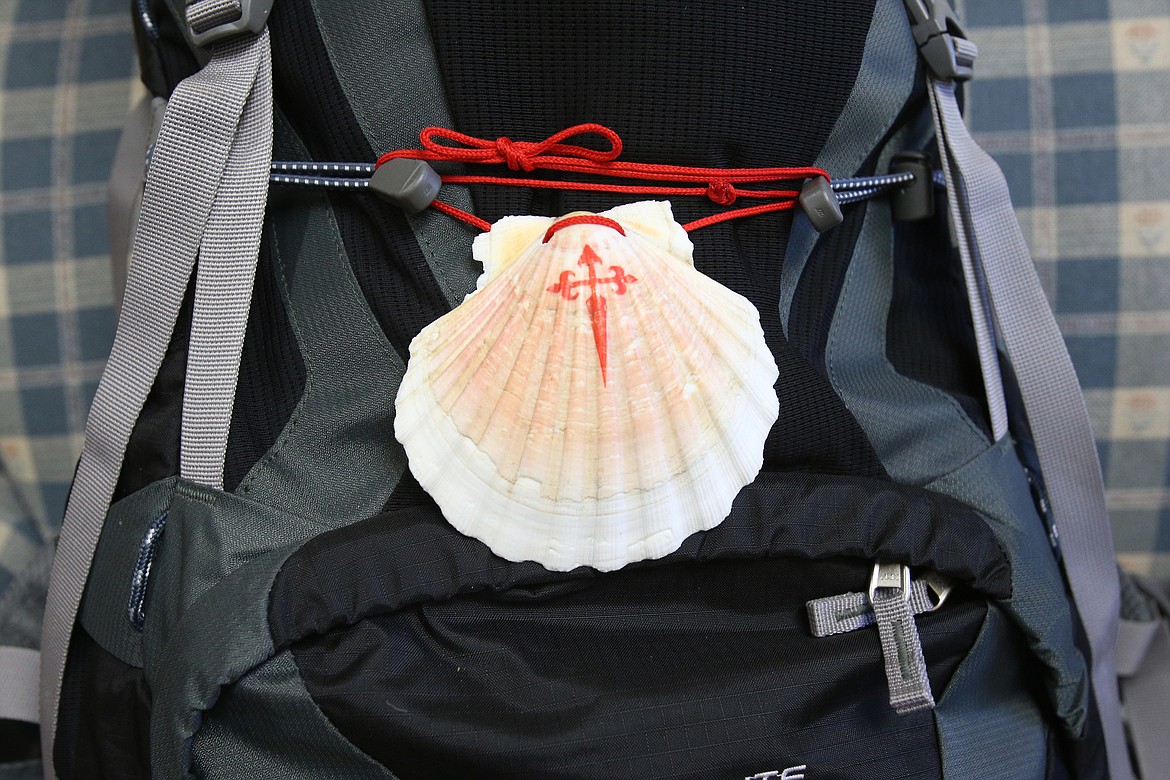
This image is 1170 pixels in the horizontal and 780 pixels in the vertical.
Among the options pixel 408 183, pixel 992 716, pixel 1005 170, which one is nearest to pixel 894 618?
pixel 992 716

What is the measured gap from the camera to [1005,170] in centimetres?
74

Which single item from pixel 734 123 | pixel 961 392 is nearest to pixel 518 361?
pixel 734 123

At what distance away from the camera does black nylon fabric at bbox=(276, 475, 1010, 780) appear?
0.42m

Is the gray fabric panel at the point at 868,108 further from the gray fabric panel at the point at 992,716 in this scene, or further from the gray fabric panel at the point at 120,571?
the gray fabric panel at the point at 120,571

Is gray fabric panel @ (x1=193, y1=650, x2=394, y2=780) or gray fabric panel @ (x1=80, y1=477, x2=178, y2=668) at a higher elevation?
gray fabric panel @ (x1=80, y1=477, x2=178, y2=668)

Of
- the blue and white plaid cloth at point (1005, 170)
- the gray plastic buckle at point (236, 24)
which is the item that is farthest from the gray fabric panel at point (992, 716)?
the gray plastic buckle at point (236, 24)

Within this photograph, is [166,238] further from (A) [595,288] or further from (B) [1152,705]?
(B) [1152,705]

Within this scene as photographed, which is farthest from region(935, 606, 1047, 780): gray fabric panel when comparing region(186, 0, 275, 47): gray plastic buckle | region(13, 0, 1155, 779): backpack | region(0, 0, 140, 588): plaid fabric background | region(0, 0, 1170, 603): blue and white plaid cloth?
region(0, 0, 140, 588): plaid fabric background

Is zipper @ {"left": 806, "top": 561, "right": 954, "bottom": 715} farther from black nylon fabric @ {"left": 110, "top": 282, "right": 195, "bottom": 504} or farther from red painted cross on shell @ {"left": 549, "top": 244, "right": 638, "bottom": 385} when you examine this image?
black nylon fabric @ {"left": 110, "top": 282, "right": 195, "bottom": 504}

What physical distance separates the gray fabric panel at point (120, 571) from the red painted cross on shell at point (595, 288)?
0.22m

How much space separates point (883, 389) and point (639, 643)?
21 centimetres

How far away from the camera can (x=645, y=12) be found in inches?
18.4

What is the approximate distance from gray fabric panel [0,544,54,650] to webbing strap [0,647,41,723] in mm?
19

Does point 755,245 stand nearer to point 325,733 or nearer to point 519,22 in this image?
point 519,22
